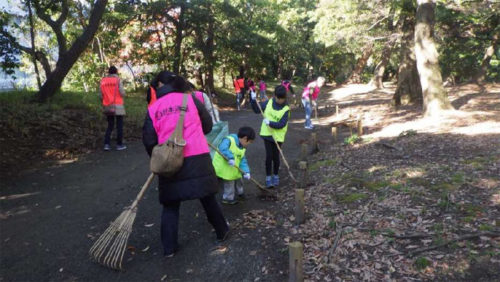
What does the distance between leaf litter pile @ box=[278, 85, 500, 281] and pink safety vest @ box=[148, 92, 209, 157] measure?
70.8 inches

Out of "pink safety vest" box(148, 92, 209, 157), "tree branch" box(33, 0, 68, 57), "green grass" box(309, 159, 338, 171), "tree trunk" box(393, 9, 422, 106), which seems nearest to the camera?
"pink safety vest" box(148, 92, 209, 157)

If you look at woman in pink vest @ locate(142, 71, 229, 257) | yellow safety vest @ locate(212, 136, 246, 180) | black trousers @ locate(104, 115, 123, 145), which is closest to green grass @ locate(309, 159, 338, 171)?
yellow safety vest @ locate(212, 136, 246, 180)

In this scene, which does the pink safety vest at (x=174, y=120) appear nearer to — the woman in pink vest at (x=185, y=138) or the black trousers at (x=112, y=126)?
the woman in pink vest at (x=185, y=138)

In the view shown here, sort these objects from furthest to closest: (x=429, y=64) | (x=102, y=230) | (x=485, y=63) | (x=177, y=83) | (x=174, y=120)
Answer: (x=485, y=63) → (x=429, y=64) → (x=102, y=230) → (x=177, y=83) → (x=174, y=120)

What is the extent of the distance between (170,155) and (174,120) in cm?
40

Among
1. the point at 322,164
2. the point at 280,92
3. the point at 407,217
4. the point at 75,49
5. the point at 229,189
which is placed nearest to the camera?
the point at 407,217

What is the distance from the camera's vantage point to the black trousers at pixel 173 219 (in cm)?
386

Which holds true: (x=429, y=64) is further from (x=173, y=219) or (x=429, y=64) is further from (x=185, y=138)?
(x=173, y=219)

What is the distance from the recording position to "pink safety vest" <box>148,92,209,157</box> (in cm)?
359

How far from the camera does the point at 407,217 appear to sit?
419 centimetres

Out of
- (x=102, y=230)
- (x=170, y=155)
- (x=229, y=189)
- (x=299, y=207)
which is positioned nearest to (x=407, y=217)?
(x=299, y=207)

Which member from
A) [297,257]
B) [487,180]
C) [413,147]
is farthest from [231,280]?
[413,147]

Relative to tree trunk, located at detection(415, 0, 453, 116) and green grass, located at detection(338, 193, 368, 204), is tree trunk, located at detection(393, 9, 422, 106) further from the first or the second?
green grass, located at detection(338, 193, 368, 204)

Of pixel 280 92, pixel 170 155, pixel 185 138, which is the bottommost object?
pixel 170 155
